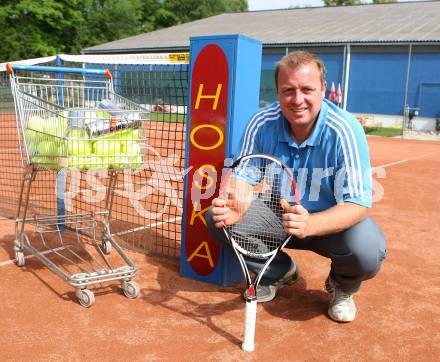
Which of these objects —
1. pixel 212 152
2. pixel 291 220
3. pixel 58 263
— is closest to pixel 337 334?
pixel 291 220

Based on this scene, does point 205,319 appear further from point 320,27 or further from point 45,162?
point 320,27

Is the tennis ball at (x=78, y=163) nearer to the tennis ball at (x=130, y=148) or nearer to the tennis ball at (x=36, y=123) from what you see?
the tennis ball at (x=130, y=148)

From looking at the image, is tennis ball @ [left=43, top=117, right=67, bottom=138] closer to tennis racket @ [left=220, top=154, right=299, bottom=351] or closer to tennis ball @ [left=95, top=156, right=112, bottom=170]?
tennis ball @ [left=95, top=156, right=112, bottom=170]

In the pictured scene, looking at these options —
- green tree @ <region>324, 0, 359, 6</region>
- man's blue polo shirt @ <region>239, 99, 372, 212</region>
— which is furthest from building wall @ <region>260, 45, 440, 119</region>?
green tree @ <region>324, 0, 359, 6</region>

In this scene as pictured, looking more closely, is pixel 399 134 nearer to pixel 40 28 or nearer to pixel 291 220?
pixel 291 220

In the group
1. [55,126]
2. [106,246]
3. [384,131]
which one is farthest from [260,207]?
[384,131]

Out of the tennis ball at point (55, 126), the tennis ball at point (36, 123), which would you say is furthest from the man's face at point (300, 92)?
the tennis ball at point (36, 123)

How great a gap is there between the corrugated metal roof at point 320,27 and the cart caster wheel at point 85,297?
21625mm

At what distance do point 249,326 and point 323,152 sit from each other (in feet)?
3.59

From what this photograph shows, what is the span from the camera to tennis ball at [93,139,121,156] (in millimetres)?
3286

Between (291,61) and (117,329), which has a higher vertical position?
(291,61)

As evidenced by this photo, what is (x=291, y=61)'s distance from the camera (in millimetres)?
2793

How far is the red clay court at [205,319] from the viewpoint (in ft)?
8.71

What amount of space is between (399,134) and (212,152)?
19.4m
